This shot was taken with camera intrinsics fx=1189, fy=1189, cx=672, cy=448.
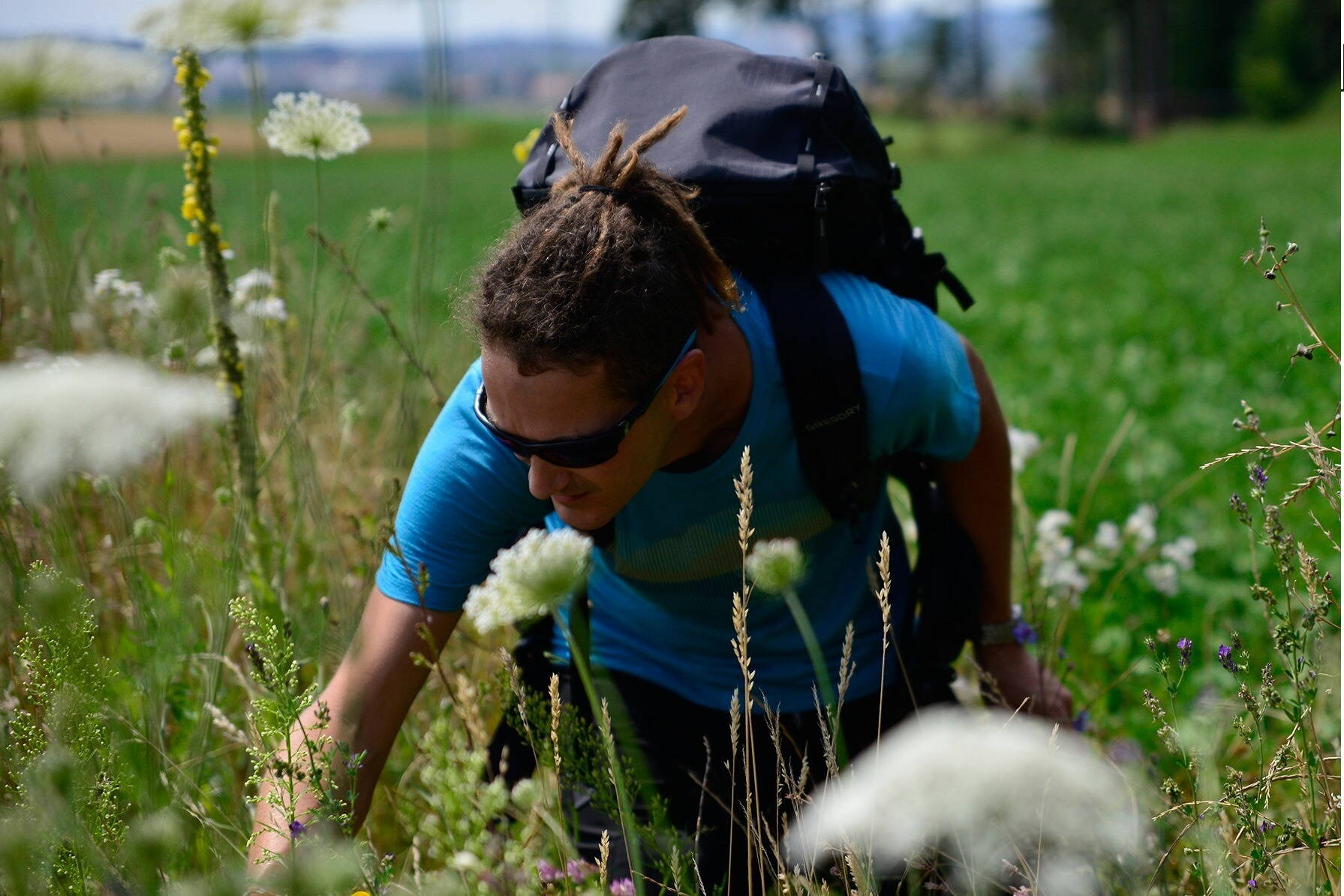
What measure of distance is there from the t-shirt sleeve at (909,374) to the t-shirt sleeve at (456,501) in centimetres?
57

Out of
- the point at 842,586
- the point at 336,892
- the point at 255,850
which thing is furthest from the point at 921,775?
the point at 842,586

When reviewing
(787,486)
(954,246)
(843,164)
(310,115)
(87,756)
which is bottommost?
(954,246)

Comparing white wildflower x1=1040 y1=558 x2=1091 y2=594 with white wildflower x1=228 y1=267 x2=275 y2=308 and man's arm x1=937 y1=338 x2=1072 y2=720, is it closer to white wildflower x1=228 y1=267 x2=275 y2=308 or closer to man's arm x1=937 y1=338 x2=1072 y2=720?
man's arm x1=937 y1=338 x2=1072 y2=720

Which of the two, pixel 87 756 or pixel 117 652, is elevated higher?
pixel 87 756

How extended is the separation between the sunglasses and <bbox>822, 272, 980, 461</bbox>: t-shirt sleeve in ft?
1.18

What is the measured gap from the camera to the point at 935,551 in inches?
90.9

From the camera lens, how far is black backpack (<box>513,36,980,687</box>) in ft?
6.04

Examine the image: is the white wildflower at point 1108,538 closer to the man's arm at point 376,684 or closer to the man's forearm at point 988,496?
the man's forearm at point 988,496

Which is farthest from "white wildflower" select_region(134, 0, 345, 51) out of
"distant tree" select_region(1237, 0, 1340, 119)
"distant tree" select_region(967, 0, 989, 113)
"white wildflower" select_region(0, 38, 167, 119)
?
"distant tree" select_region(967, 0, 989, 113)

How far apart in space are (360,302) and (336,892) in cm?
323

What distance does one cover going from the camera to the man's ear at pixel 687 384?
171 centimetres

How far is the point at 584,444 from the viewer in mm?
1641

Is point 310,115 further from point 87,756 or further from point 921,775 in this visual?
point 921,775

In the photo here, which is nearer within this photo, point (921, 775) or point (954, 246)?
point (921, 775)
